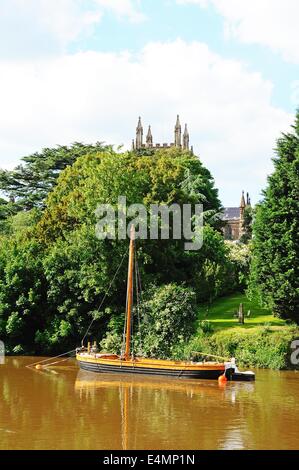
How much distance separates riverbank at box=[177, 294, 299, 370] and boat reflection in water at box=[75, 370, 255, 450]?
568 centimetres

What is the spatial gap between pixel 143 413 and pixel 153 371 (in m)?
9.48

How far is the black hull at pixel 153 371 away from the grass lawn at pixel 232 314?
31.4ft

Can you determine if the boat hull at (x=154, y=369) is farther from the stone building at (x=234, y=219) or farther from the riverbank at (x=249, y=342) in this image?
the stone building at (x=234, y=219)

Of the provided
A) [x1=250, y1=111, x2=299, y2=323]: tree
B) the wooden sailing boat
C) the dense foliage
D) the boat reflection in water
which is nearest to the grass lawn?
the dense foliage

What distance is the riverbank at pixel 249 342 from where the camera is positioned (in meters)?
35.6

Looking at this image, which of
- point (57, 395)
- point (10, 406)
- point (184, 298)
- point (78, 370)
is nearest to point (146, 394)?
point (57, 395)

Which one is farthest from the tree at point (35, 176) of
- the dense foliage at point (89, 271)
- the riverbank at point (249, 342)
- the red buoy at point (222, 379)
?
the red buoy at point (222, 379)

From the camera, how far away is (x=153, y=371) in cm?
3212

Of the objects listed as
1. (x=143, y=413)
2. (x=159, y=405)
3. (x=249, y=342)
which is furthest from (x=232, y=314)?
(x=143, y=413)

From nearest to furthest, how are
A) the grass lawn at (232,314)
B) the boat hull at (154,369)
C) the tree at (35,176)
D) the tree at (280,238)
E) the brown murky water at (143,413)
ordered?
the brown murky water at (143,413) → the boat hull at (154,369) → the tree at (280,238) → the grass lawn at (232,314) → the tree at (35,176)
